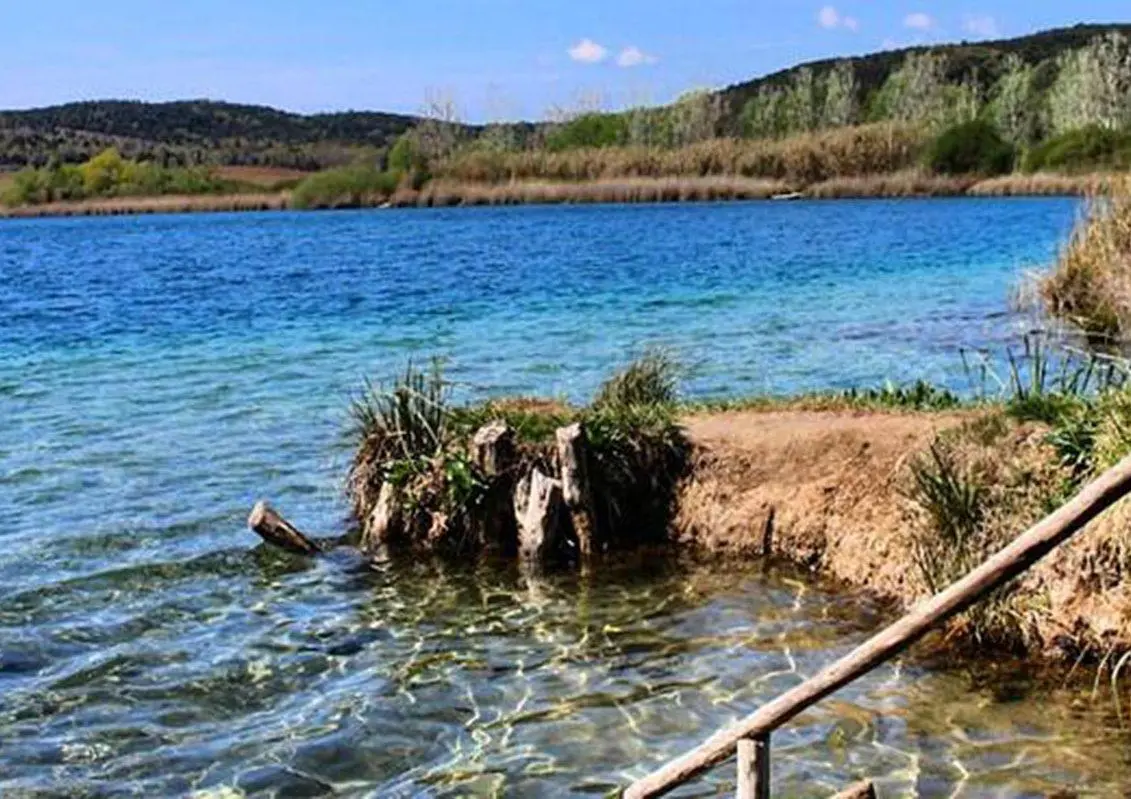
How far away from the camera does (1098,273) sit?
67.8 ft

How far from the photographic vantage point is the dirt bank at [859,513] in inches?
328

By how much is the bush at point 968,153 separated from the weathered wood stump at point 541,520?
76104mm

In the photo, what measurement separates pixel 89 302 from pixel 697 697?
105 ft

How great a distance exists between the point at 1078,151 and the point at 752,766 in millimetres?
73686

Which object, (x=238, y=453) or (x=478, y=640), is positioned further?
(x=238, y=453)

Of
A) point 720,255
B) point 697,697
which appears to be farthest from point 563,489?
point 720,255

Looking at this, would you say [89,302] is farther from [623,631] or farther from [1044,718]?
[1044,718]

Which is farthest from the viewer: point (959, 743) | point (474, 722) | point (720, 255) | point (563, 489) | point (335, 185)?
point (335, 185)

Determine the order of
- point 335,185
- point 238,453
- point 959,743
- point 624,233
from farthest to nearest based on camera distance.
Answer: point 335,185 → point 624,233 → point 238,453 → point 959,743

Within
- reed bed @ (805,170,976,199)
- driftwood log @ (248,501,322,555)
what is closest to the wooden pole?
driftwood log @ (248,501,322,555)

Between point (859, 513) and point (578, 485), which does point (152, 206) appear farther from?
point (859, 513)

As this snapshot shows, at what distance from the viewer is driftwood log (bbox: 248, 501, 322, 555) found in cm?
1167

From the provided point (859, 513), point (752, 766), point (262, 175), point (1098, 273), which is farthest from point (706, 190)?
point (752, 766)

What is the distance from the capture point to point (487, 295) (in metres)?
34.7
